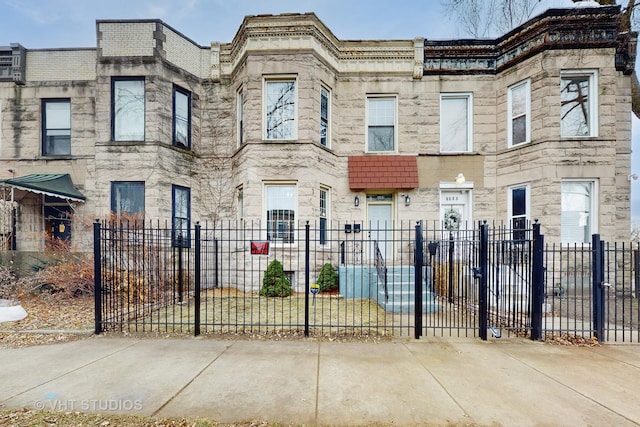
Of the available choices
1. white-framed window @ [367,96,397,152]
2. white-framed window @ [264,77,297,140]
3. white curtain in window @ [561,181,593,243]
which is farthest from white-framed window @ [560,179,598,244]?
white-framed window @ [264,77,297,140]

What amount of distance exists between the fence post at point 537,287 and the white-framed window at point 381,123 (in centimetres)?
636

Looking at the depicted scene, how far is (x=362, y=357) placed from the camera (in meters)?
4.51

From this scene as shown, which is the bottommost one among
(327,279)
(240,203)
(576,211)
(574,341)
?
(574,341)

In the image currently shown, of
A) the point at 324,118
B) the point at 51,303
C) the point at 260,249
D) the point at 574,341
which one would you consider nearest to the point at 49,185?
the point at 51,303

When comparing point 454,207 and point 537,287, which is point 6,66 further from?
point 537,287

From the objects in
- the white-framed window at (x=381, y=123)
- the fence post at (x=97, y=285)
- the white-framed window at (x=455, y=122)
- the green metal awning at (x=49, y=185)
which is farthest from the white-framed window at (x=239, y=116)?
the white-framed window at (x=455, y=122)

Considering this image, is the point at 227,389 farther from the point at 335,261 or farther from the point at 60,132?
the point at 60,132

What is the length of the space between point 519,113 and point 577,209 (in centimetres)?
363

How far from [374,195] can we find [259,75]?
5.66m

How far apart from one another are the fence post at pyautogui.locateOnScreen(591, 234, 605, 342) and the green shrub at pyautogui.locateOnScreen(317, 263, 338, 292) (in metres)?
5.72

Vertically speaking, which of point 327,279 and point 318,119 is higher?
point 318,119

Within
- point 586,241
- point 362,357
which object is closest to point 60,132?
point 362,357

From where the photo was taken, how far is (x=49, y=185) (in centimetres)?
953

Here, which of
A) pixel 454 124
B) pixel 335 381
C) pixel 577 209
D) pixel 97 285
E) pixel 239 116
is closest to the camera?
pixel 335 381
